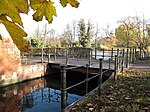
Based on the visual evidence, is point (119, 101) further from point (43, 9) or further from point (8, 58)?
point (8, 58)

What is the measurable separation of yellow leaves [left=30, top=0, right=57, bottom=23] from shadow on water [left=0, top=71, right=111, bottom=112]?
682cm

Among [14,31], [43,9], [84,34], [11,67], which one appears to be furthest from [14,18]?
[84,34]

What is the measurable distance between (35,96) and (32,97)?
0.19 meters

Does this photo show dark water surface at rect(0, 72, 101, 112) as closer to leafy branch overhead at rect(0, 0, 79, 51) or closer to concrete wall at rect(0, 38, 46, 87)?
concrete wall at rect(0, 38, 46, 87)

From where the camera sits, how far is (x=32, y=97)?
29.9ft

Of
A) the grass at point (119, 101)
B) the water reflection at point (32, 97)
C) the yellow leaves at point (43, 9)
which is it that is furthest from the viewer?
the water reflection at point (32, 97)

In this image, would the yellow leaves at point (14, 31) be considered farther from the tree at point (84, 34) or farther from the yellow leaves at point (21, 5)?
the tree at point (84, 34)

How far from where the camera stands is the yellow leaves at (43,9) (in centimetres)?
70

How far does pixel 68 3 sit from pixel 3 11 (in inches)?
13.2

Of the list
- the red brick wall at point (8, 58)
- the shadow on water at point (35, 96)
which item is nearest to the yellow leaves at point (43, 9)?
the shadow on water at point (35, 96)

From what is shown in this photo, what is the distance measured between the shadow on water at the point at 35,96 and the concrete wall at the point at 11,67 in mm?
379

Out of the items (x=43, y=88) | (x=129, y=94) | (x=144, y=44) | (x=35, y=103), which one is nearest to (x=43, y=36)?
(x=144, y=44)

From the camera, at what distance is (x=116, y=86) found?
642 centimetres

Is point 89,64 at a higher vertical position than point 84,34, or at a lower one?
lower
